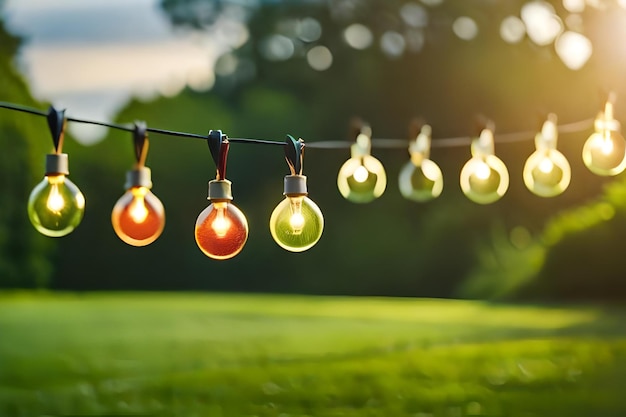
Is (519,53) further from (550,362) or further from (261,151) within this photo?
(550,362)

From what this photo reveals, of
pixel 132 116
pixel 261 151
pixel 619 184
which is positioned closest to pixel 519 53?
pixel 619 184

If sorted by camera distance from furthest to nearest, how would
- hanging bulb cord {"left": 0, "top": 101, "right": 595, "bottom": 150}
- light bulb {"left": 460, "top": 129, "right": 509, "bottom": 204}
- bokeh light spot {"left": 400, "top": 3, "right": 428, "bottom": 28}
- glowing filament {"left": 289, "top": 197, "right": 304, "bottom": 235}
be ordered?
bokeh light spot {"left": 400, "top": 3, "right": 428, "bottom": 28} < light bulb {"left": 460, "top": 129, "right": 509, "bottom": 204} < glowing filament {"left": 289, "top": 197, "right": 304, "bottom": 235} < hanging bulb cord {"left": 0, "top": 101, "right": 595, "bottom": 150}

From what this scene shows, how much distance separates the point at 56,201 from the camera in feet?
5.60

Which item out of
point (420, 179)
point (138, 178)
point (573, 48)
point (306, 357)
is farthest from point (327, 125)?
point (138, 178)

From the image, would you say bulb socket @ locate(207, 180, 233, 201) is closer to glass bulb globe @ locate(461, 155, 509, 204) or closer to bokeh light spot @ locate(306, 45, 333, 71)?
glass bulb globe @ locate(461, 155, 509, 204)

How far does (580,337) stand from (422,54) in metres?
3.36

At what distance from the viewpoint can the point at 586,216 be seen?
7.55 m

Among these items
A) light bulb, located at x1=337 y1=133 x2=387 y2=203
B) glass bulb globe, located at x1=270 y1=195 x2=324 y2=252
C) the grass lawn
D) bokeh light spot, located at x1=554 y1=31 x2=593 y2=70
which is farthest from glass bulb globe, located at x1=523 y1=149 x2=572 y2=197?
bokeh light spot, located at x1=554 y1=31 x2=593 y2=70

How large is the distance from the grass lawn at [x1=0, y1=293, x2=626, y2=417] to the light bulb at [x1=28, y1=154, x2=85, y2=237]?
3.09 meters

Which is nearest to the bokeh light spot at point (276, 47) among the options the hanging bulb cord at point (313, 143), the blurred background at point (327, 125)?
the blurred background at point (327, 125)

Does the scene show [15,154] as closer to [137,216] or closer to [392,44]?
[392,44]

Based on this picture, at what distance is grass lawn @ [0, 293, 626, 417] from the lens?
4.95 meters

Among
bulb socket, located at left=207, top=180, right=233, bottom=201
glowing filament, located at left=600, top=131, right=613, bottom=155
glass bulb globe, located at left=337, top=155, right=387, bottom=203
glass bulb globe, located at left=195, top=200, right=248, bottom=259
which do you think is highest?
glowing filament, located at left=600, top=131, right=613, bottom=155

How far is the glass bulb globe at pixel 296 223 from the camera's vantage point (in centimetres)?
178
